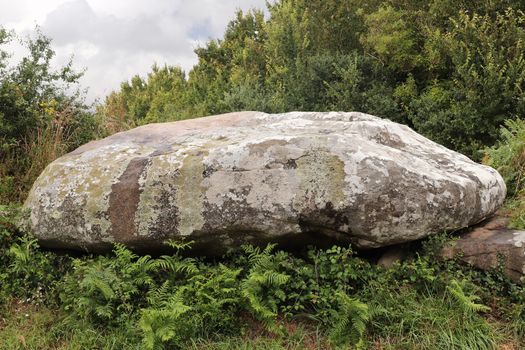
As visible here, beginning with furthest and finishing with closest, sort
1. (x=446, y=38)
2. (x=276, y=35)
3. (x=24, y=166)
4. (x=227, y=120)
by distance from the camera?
(x=276, y=35) → (x=446, y=38) → (x=24, y=166) → (x=227, y=120)

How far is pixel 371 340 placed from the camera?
4000 millimetres

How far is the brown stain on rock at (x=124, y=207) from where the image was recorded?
476cm

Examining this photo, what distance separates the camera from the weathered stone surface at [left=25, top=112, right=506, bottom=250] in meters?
4.38

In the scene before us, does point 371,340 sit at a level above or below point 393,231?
below

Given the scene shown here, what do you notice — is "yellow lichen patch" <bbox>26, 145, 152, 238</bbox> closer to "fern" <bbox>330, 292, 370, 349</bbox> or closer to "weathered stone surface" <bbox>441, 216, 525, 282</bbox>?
"fern" <bbox>330, 292, 370, 349</bbox>

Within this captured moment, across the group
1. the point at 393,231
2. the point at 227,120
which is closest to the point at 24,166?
the point at 227,120

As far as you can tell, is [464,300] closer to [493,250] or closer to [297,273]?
[493,250]

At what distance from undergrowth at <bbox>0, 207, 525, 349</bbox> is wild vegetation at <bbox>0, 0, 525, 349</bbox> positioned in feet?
0.05

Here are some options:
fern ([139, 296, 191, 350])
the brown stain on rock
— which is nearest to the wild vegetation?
fern ([139, 296, 191, 350])

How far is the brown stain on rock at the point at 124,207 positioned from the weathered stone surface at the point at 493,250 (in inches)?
121

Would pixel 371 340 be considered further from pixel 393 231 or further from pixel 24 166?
pixel 24 166

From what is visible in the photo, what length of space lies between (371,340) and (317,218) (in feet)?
3.75

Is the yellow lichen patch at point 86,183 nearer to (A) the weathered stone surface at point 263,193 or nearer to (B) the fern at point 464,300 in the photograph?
(A) the weathered stone surface at point 263,193

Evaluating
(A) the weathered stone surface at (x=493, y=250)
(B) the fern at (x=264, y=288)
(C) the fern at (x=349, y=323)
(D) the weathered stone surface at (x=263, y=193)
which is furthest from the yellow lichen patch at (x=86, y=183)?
(A) the weathered stone surface at (x=493, y=250)
